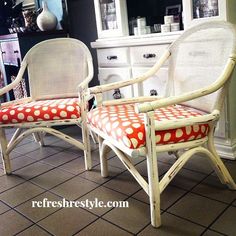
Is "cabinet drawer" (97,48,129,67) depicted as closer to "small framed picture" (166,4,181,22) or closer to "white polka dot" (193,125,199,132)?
"small framed picture" (166,4,181,22)

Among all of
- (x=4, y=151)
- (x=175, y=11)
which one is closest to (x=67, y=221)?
(x=4, y=151)

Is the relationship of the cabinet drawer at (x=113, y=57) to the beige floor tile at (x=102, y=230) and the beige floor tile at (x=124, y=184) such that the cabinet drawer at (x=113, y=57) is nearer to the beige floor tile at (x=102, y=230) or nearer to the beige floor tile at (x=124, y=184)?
the beige floor tile at (x=124, y=184)

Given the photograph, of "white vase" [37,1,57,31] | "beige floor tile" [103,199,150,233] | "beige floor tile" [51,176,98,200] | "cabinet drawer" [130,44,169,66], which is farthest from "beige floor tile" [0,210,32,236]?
"white vase" [37,1,57,31]

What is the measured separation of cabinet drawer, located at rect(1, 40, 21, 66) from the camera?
104 inches

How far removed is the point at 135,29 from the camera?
7.25ft

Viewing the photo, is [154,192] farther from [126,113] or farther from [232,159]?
[232,159]

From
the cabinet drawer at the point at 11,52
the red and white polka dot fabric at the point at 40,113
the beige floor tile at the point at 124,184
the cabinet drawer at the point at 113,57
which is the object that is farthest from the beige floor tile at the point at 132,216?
the cabinet drawer at the point at 11,52

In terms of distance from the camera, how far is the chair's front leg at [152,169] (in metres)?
1.20

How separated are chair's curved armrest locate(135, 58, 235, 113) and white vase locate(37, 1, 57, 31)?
69.9 inches

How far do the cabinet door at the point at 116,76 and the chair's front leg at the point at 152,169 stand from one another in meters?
1.07

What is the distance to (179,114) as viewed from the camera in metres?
1.47

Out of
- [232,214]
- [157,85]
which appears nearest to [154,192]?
[232,214]

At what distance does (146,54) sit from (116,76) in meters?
0.36

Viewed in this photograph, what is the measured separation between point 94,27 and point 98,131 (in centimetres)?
141
